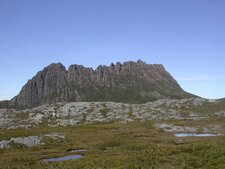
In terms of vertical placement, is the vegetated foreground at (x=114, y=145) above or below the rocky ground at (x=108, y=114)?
below

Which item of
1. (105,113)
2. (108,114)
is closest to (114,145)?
(108,114)

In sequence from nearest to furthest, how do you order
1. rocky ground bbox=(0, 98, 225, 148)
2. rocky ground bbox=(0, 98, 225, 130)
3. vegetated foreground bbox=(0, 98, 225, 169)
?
vegetated foreground bbox=(0, 98, 225, 169) < rocky ground bbox=(0, 98, 225, 148) < rocky ground bbox=(0, 98, 225, 130)

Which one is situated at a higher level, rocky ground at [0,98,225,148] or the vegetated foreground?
rocky ground at [0,98,225,148]

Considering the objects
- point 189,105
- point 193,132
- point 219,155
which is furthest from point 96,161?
point 189,105

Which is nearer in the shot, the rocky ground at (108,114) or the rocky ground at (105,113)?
the rocky ground at (108,114)

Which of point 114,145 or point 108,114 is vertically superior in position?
point 108,114

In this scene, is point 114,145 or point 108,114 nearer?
point 114,145

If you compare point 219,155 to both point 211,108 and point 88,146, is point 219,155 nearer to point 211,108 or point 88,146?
point 88,146

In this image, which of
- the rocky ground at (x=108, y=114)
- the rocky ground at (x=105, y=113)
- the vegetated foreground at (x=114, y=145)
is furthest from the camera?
the rocky ground at (x=105, y=113)

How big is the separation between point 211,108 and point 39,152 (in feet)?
470

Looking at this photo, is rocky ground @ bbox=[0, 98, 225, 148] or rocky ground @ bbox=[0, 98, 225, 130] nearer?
rocky ground @ bbox=[0, 98, 225, 148]

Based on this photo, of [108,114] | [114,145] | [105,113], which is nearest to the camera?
[114,145]

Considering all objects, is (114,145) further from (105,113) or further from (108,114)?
(105,113)

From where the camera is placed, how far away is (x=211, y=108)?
189625mm
